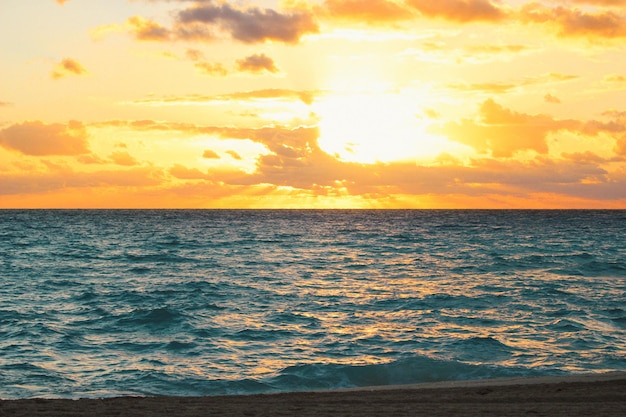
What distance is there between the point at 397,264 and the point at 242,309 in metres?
22.8

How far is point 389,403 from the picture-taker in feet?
39.8

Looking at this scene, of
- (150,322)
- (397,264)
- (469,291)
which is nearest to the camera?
(150,322)

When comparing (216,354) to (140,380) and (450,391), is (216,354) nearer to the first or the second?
(140,380)

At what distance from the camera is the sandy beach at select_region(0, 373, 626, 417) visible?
448 inches

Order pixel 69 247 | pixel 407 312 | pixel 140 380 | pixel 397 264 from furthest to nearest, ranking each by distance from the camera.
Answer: pixel 69 247 < pixel 397 264 < pixel 407 312 < pixel 140 380

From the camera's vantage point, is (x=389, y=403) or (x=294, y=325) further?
(x=294, y=325)

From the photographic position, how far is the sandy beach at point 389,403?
11.4 metres

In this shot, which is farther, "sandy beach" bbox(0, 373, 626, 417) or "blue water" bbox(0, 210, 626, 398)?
"blue water" bbox(0, 210, 626, 398)

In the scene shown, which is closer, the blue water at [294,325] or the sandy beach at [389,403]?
the sandy beach at [389,403]

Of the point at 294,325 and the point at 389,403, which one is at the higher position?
the point at 389,403

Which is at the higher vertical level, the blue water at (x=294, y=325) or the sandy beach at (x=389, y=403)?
the sandy beach at (x=389, y=403)

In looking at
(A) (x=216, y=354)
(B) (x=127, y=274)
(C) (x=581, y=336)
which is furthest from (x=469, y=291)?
(B) (x=127, y=274)

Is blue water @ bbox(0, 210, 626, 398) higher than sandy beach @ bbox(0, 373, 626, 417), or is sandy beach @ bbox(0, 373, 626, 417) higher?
sandy beach @ bbox(0, 373, 626, 417)

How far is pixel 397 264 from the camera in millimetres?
48781
